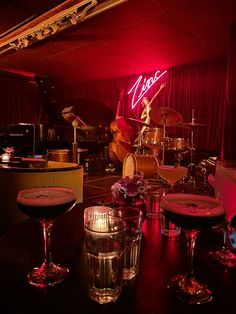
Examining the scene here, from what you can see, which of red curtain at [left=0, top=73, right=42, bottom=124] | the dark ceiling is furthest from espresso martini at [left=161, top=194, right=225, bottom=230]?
red curtain at [left=0, top=73, right=42, bottom=124]

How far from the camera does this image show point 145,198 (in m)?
1.24

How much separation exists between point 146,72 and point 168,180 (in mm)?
6315

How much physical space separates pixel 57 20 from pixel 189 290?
3855mm

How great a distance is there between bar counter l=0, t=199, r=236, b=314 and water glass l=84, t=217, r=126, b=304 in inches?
0.9

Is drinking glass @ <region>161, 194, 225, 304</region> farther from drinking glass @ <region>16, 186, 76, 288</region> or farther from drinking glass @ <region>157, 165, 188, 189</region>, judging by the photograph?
drinking glass @ <region>157, 165, 188, 189</region>

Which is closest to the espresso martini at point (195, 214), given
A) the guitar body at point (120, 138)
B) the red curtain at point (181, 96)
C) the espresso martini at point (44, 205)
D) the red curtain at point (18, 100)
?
the espresso martini at point (44, 205)

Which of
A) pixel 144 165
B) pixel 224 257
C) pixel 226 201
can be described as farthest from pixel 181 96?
pixel 224 257

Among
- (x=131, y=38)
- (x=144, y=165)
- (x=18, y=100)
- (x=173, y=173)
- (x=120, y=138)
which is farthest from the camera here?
(x=18, y=100)

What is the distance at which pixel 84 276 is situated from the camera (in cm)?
68

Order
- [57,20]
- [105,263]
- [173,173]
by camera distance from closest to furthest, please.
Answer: [105,263] → [173,173] → [57,20]

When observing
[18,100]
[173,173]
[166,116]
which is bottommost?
[173,173]

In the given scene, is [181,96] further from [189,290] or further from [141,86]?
[189,290]

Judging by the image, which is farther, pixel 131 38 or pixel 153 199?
pixel 131 38

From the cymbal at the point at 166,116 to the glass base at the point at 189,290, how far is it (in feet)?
13.1
